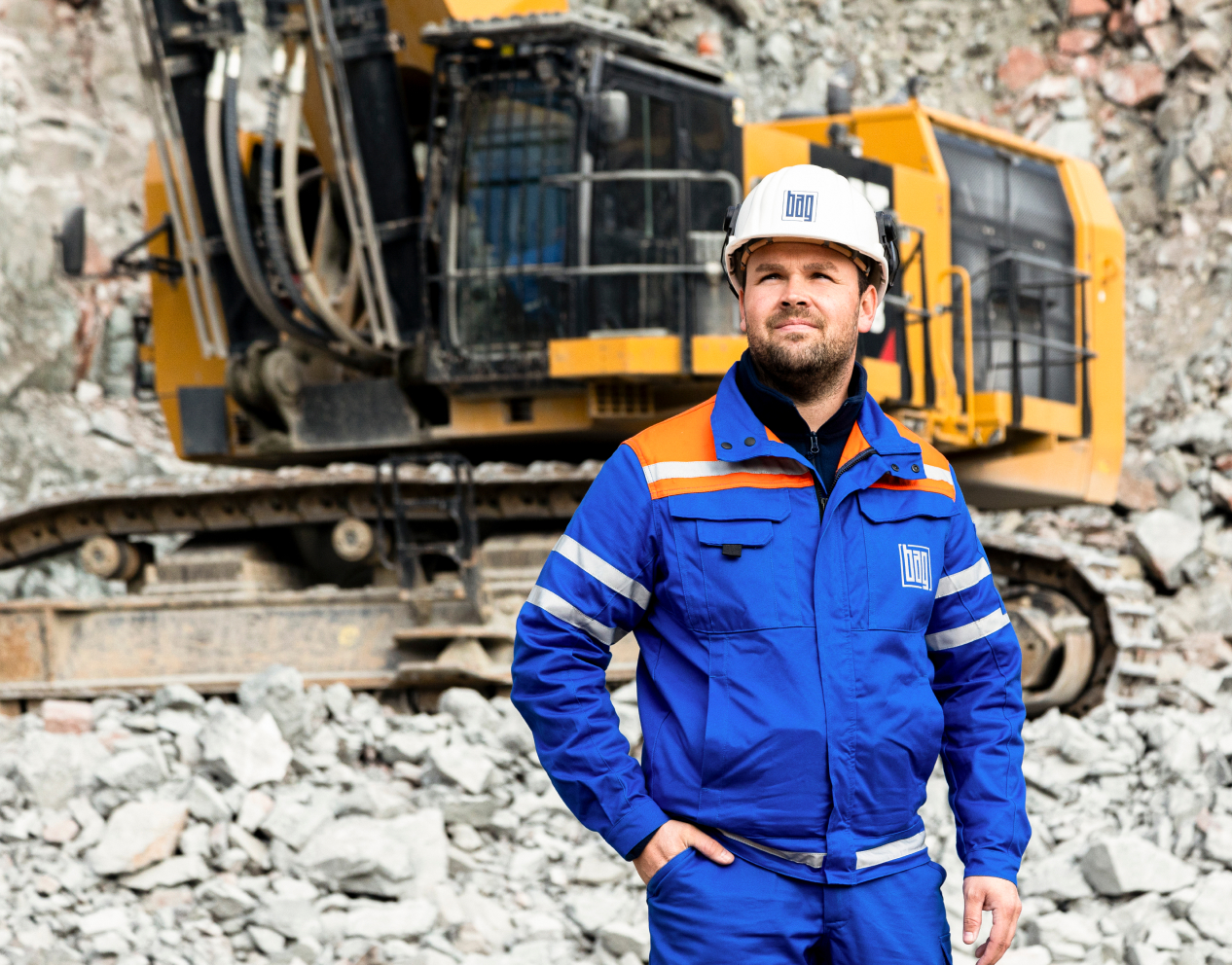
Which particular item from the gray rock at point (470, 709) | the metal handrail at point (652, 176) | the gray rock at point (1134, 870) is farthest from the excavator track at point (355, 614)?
the gray rock at point (1134, 870)

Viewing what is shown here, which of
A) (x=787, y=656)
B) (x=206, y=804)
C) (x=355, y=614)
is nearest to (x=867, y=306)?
(x=787, y=656)

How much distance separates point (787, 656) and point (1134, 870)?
10.1 feet

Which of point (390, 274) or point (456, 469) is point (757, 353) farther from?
point (390, 274)

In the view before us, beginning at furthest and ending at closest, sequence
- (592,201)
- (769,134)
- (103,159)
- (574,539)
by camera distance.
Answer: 1. (103,159)
2. (769,134)
3. (592,201)
4. (574,539)

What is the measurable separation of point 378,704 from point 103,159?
11.8 meters

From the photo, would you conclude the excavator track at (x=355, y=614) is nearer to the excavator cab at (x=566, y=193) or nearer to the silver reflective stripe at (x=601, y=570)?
the excavator cab at (x=566, y=193)

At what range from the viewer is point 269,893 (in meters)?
4.79

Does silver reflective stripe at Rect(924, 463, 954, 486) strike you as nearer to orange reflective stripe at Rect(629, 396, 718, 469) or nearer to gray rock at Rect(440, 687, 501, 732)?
Answer: orange reflective stripe at Rect(629, 396, 718, 469)

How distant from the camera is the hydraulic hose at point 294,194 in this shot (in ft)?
23.0

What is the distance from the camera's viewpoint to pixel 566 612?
89.7 inches

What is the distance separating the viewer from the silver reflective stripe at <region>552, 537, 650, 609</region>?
2.29 m

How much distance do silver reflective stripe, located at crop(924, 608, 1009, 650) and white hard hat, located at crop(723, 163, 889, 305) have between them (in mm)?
670

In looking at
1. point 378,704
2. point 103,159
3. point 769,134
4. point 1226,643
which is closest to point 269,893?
point 378,704

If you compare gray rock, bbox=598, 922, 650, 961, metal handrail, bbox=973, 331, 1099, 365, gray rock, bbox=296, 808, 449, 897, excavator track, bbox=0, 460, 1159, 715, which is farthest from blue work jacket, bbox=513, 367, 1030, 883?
metal handrail, bbox=973, 331, 1099, 365
